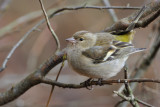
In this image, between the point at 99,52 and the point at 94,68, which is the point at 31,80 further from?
the point at 99,52

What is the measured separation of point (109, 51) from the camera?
3902 mm

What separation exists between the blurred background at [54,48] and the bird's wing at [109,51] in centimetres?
79

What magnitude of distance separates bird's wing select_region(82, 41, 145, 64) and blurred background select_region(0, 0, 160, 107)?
31.0 inches

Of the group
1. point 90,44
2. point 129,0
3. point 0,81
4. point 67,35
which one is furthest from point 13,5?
point 90,44

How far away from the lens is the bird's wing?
381cm

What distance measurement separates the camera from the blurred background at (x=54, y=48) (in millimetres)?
5250

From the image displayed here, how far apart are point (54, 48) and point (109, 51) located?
5138 mm

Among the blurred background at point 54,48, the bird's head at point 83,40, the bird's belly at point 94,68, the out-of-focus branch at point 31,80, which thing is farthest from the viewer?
the blurred background at point 54,48

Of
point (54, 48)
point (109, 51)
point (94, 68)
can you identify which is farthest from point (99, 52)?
point (54, 48)

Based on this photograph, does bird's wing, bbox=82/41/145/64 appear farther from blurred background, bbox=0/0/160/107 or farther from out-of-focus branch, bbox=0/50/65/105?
blurred background, bbox=0/0/160/107

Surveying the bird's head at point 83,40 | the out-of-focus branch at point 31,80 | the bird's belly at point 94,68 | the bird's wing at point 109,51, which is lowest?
the out-of-focus branch at point 31,80

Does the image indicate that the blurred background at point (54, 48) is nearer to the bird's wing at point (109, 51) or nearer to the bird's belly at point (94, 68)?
the bird's wing at point (109, 51)

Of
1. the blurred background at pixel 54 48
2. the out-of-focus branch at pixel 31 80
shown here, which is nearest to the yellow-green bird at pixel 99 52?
the out-of-focus branch at pixel 31 80

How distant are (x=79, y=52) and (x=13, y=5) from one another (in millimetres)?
7065
